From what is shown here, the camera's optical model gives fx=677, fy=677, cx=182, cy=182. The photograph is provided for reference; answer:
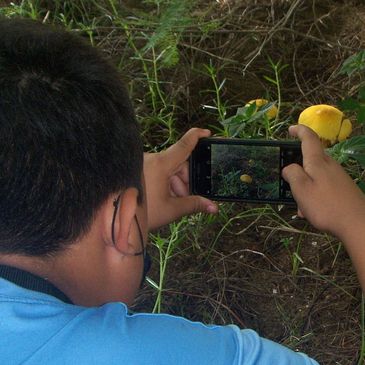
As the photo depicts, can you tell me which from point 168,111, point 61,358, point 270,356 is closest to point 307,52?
point 168,111

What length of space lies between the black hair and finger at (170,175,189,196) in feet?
1.40

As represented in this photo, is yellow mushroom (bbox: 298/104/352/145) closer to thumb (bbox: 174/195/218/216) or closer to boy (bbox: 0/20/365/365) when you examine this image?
thumb (bbox: 174/195/218/216)

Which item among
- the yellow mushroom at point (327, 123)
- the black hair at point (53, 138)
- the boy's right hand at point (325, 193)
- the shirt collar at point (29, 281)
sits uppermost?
the black hair at point (53, 138)

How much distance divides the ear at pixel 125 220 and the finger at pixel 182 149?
338mm

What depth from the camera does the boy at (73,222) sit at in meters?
0.81

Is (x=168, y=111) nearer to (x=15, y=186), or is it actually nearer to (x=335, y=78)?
(x=335, y=78)

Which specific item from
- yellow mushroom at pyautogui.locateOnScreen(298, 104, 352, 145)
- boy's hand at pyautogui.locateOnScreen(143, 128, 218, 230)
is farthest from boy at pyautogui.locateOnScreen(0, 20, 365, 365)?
yellow mushroom at pyautogui.locateOnScreen(298, 104, 352, 145)

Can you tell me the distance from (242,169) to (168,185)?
0.15 meters

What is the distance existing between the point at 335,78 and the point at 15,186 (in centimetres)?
143

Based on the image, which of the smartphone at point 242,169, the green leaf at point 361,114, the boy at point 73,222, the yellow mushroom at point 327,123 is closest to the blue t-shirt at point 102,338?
the boy at point 73,222

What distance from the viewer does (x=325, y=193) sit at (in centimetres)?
122

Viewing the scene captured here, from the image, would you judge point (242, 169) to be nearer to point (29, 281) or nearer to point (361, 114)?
point (361, 114)

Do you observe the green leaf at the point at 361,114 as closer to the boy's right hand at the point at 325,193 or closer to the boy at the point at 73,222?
the boy's right hand at the point at 325,193

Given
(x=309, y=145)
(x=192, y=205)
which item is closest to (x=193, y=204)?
(x=192, y=205)
